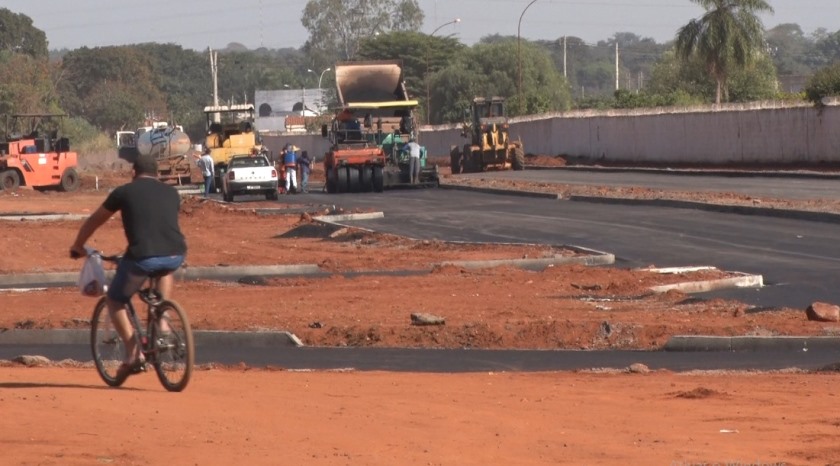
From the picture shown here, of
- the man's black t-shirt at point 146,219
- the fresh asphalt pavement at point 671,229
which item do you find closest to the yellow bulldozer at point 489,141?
the fresh asphalt pavement at point 671,229

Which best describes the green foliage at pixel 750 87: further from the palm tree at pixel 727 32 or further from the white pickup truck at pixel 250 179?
the white pickup truck at pixel 250 179

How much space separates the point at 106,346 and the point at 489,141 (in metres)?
47.0

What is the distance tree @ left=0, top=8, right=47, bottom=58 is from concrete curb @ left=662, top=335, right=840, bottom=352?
138427mm

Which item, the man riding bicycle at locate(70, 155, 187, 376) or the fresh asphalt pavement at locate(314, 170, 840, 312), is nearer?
the man riding bicycle at locate(70, 155, 187, 376)

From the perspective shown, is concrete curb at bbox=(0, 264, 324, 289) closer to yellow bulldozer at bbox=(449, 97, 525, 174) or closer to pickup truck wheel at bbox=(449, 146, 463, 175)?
yellow bulldozer at bbox=(449, 97, 525, 174)

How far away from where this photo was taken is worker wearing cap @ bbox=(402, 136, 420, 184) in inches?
1877

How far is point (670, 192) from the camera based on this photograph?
37938mm

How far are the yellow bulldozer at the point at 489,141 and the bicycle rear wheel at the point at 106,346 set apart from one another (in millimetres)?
45946

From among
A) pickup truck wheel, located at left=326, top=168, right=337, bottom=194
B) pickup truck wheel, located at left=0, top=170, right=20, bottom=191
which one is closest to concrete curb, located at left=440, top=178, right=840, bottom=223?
pickup truck wheel, located at left=326, top=168, right=337, bottom=194

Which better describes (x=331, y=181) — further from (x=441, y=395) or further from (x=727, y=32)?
(x=441, y=395)

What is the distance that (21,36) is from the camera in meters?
149

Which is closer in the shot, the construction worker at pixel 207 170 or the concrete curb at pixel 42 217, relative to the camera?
the concrete curb at pixel 42 217

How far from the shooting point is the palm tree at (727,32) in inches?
2808

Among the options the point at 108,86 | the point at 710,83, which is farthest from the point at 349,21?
the point at 710,83
